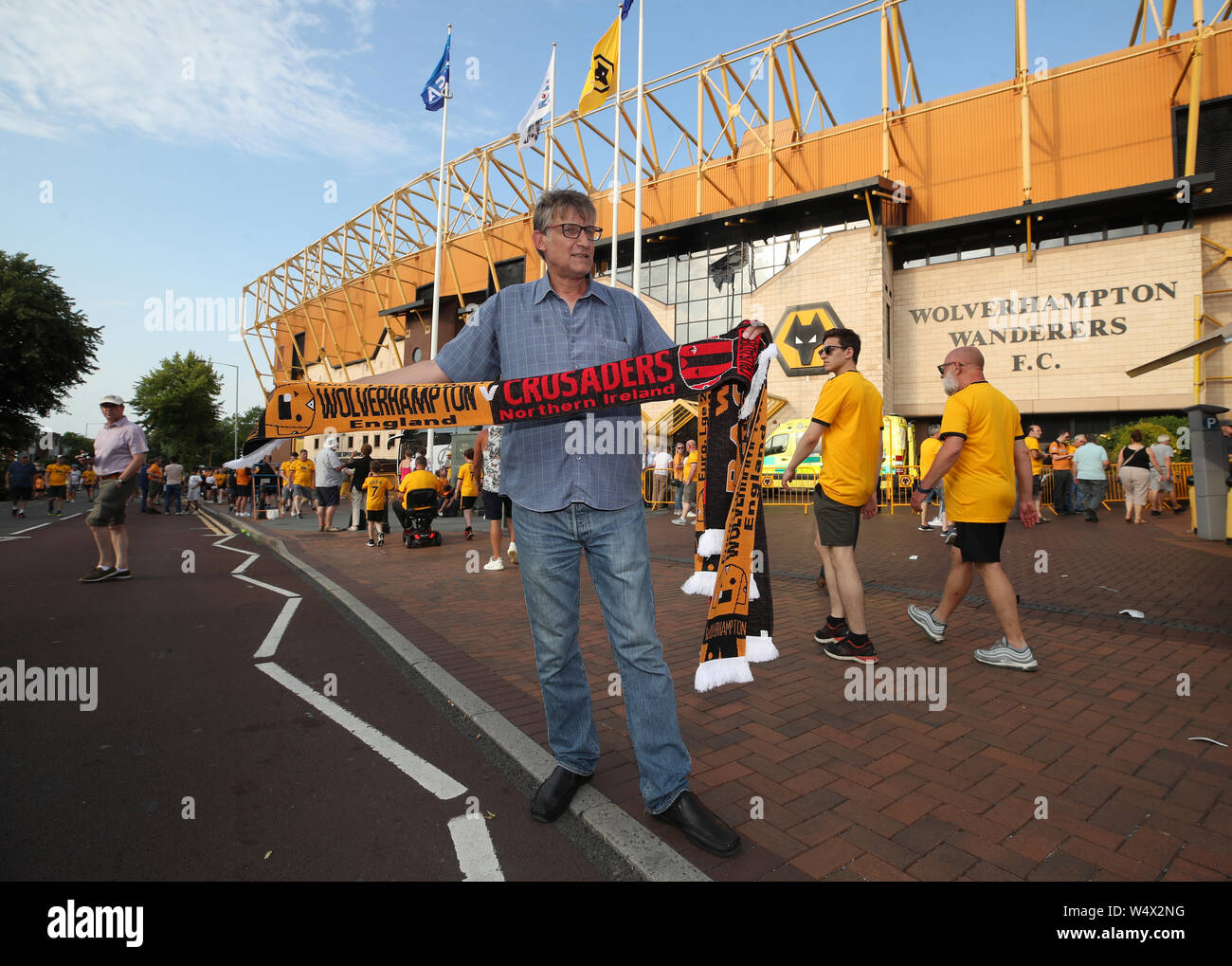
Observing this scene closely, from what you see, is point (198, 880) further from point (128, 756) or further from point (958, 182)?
point (958, 182)

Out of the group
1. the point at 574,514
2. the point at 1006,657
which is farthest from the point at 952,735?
the point at 574,514

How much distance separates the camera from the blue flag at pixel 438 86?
69.3 feet

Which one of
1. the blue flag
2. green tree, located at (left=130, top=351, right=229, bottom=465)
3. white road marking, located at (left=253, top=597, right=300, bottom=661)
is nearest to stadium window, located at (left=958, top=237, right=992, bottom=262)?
the blue flag

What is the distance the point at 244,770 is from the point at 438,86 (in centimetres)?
2383

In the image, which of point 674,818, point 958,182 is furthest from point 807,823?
point 958,182

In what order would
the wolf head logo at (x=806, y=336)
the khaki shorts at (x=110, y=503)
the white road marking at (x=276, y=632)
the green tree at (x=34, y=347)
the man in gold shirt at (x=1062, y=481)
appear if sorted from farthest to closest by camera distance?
1. the green tree at (x=34, y=347)
2. the wolf head logo at (x=806, y=336)
3. the man in gold shirt at (x=1062, y=481)
4. the khaki shorts at (x=110, y=503)
5. the white road marking at (x=276, y=632)

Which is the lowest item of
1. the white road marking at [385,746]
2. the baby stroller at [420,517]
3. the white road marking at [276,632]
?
the white road marking at [385,746]

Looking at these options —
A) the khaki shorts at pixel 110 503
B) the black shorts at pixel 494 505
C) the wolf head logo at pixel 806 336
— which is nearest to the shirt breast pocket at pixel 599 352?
the black shorts at pixel 494 505

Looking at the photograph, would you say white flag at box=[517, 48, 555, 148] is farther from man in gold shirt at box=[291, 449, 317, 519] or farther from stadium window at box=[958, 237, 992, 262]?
stadium window at box=[958, 237, 992, 262]

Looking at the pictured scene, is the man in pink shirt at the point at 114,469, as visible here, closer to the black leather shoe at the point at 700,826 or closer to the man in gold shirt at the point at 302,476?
the black leather shoe at the point at 700,826

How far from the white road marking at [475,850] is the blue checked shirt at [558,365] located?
4.00ft

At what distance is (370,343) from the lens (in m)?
48.4
